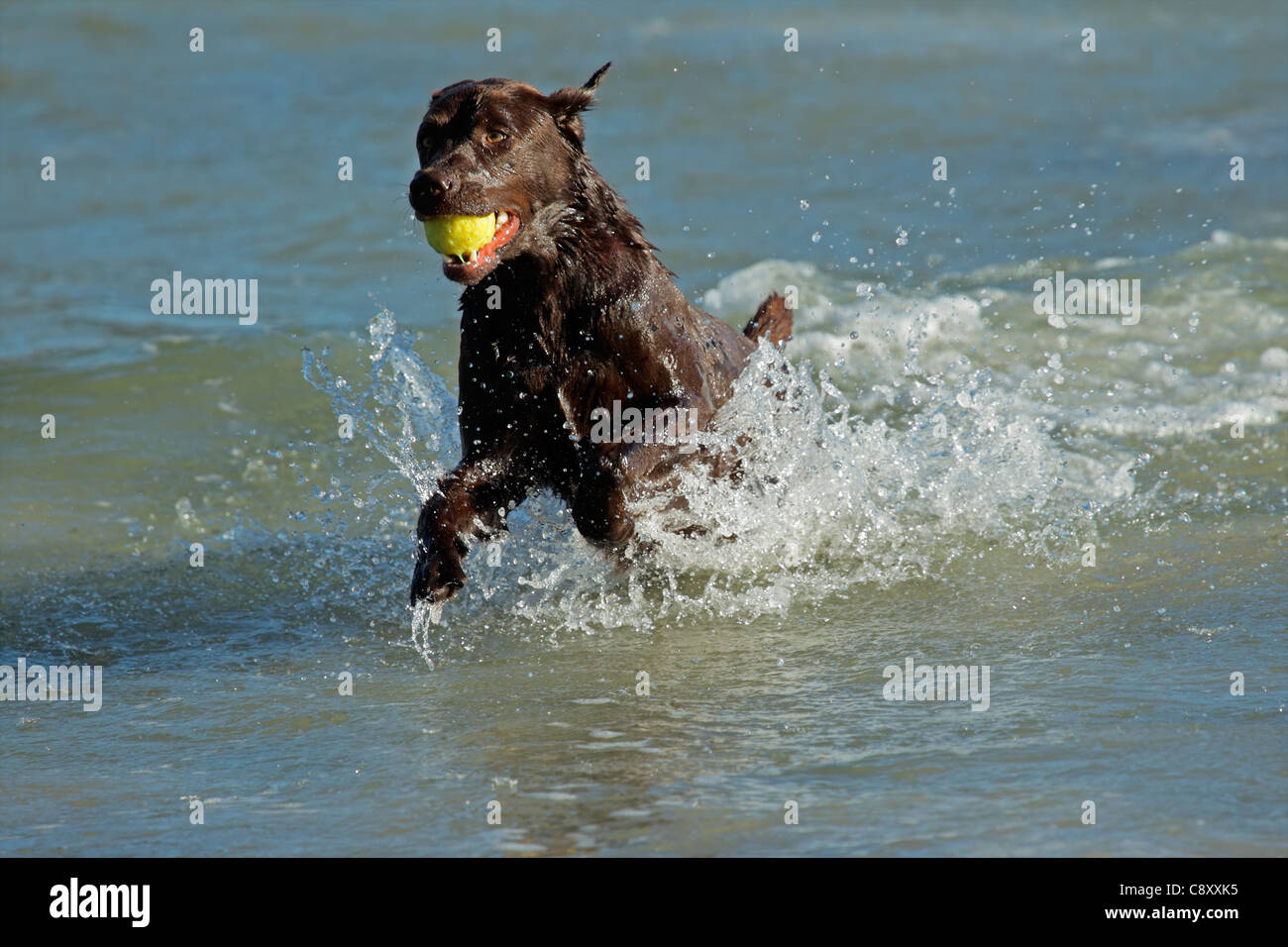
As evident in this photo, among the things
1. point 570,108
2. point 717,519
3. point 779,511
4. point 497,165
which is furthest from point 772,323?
point 497,165

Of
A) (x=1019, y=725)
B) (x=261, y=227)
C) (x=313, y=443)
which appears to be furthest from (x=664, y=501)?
(x=261, y=227)

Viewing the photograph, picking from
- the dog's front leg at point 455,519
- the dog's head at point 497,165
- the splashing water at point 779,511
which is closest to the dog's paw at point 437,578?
the dog's front leg at point 455,519

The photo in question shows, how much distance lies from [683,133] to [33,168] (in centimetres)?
593

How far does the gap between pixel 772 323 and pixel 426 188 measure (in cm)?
227

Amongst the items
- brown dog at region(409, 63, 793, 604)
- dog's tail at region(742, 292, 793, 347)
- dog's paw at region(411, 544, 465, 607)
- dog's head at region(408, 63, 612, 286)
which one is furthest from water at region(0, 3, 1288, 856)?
dog's head at region(408, 63, 612, 286)

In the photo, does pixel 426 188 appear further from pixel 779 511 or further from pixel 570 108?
pixel 779 511

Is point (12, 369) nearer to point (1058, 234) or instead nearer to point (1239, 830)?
point (1058, 234)

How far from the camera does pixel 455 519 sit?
506 cm

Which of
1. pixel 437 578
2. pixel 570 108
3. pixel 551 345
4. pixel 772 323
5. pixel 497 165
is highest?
pixel 570 108

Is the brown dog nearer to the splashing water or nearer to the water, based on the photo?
the splashing water

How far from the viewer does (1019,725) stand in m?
3.87

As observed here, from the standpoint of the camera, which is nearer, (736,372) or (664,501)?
(664,501)

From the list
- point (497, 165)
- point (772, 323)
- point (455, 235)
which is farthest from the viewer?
point (772, 323)
